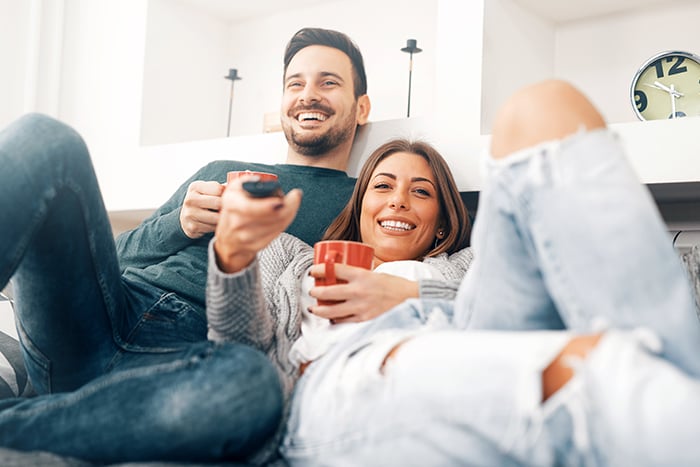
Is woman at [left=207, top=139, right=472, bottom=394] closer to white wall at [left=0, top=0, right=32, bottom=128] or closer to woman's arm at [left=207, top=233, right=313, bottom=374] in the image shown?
woman's arm at [left=207, top=233, right=313, bottom=374]

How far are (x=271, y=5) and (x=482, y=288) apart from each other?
2.36m

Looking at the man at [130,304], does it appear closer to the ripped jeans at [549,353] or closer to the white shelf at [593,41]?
the ripped jeans at [549,353]

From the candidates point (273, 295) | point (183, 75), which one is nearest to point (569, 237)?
point (273, 295)

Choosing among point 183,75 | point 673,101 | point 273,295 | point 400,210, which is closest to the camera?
point 273,295

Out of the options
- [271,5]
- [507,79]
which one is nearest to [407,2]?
[271,5]

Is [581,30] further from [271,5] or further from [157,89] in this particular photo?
[157,89]

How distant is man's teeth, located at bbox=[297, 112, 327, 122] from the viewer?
211cm

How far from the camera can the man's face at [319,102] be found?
2104 millimetres

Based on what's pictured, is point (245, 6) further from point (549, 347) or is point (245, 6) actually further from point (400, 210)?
point (549, 347)

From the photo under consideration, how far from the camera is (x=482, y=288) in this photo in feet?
3.28

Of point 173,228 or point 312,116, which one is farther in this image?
point 312,116

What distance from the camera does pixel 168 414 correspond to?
39.4 inches

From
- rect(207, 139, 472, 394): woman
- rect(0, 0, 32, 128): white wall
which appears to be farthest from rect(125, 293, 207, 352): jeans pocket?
rect(0, 0, 32, 128): white wall

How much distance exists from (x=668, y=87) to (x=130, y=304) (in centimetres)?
147
